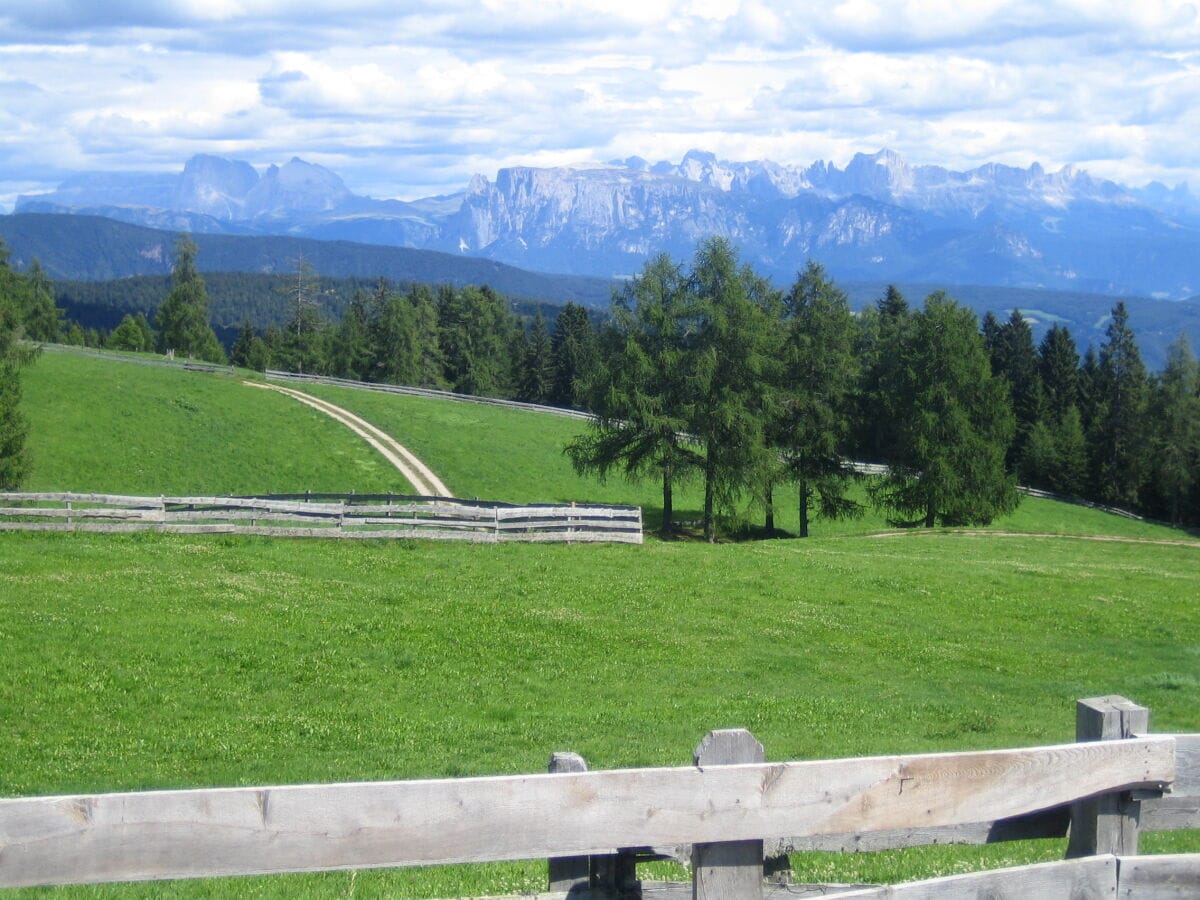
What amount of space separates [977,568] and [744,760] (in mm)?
29942

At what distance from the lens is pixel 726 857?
505 centimetres

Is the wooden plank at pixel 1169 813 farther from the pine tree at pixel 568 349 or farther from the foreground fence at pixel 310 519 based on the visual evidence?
the pine tree at pixel 568 349

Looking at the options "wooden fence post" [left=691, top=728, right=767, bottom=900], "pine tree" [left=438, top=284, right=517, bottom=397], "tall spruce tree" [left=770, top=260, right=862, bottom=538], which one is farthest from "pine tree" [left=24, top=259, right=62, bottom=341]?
"wooden fence post" [left=691, top=728, right=767, bottom=900]

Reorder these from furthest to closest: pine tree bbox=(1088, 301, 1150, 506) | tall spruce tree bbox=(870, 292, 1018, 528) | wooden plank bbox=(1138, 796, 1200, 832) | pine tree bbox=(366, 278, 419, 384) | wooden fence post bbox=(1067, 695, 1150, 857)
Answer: pine tree bbox=(366, 278, 419, 384), pine tree bbox=(1088, 301, 1150, 506), tall spruce tree bbox=(870, 292, 1018, 528), wooden plank bbox=(1138, 796, 1200, 832), wooden fence post bbox=(1067, 695, 1150, 857)

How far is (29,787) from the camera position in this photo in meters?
12.3

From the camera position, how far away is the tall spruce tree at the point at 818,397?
173ft

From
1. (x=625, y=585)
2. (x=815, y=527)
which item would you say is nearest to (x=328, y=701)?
(x=625, y=585)

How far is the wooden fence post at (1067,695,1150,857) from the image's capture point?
5.64 meters

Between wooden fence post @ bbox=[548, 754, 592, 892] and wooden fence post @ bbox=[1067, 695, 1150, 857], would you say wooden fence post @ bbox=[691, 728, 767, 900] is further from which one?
wooden fence post @ bbox=[1067, 695, 1150, 857]

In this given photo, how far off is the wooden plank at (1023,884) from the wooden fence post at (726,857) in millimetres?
420

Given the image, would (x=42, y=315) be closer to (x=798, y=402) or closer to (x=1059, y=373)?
(x=798, y=402)

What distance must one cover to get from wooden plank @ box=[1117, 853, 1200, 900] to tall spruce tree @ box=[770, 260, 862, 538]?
46.2 meters

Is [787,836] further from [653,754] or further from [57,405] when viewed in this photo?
[57,405]

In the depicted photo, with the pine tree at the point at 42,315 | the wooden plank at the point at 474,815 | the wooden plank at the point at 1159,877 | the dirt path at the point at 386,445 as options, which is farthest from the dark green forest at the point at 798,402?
the wooden plank at the point at 474,815
